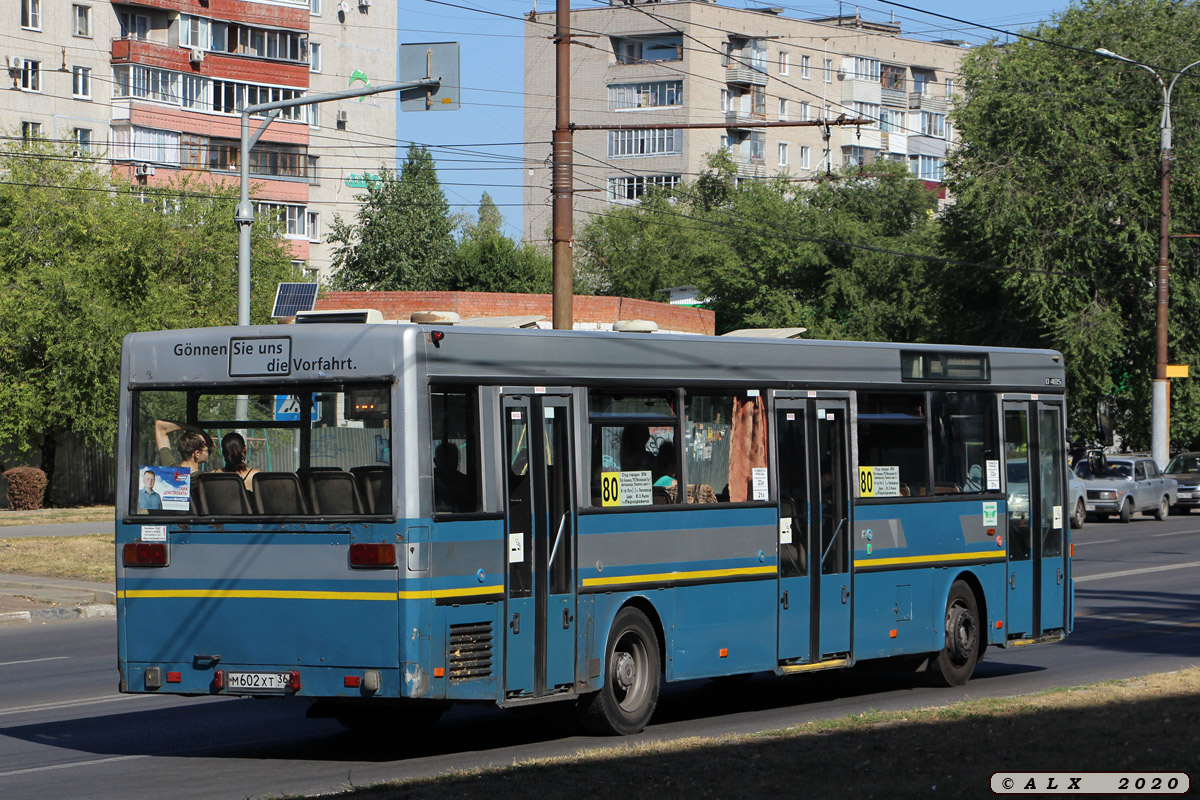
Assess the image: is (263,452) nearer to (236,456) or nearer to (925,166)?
(236,456)

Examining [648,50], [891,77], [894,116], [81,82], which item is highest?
[891,77]

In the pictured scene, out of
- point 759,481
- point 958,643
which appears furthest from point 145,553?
point 958,643

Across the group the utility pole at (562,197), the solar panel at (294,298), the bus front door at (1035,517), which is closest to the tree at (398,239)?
the solar panel at (294,298)

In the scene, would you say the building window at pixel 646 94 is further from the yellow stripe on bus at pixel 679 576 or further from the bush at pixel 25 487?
the yellow stripe on bus at pixel 679 576

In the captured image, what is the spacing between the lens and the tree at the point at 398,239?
77.6 meters

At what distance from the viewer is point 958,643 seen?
14.0 m

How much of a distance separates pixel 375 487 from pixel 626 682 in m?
2.47

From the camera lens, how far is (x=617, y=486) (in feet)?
36.2

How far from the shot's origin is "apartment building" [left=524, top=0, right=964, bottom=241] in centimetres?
9262

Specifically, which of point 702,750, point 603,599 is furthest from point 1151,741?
point 603,599

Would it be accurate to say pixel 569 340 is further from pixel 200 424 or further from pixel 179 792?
pixel 179 792

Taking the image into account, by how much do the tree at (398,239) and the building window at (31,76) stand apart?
50.4ft

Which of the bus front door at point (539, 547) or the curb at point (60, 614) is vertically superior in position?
the bus front door at point (539, 547)

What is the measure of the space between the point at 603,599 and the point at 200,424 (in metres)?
2.86
